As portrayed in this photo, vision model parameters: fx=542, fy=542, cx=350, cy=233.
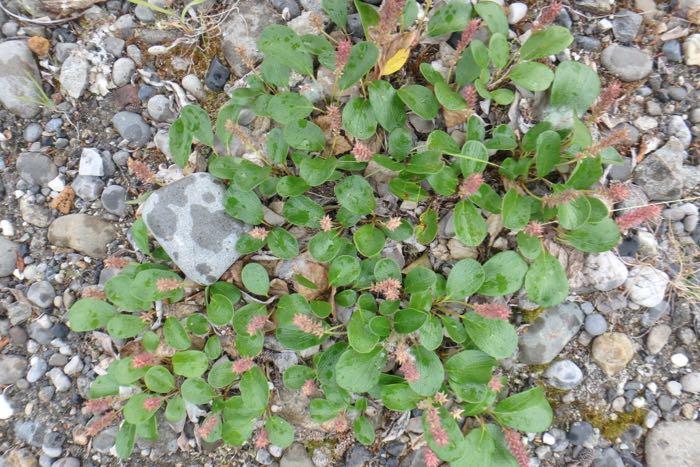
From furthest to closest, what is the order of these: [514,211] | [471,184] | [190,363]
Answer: [190,363], [514,211], [471,184]

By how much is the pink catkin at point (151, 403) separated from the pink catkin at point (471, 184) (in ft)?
6.35

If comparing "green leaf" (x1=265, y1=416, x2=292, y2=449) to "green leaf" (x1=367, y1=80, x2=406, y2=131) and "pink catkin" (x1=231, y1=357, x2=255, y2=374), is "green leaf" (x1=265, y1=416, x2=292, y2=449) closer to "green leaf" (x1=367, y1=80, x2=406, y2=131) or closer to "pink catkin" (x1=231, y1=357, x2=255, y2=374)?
"pink catkin" (x1=231, y1=357, x2=255, y2=374)

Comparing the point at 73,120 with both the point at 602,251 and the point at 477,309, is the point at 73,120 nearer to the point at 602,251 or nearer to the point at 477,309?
the point at 477,309

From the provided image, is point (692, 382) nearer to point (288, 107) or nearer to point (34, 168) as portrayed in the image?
point (288, 107)

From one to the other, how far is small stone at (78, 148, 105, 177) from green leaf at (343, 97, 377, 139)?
1481 mm

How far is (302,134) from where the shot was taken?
2.79 meters

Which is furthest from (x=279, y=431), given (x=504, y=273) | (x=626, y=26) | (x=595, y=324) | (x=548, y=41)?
(x=626, y=26)

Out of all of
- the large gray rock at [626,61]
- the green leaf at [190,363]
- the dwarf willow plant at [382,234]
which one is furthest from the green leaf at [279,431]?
the large gray rock at [626,61]

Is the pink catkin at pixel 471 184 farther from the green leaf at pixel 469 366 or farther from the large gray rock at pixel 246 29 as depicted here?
the large gray rock at pixel 246 29

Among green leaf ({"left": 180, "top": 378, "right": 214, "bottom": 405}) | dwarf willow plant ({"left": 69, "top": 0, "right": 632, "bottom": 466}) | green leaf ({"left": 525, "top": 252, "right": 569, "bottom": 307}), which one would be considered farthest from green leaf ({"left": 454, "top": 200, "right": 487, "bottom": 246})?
green leaf ({"left": 180, "top": 378, "right": 214, "bottom": 405})

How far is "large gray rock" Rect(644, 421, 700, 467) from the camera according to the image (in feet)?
9.34

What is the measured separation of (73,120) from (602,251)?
3.06 m

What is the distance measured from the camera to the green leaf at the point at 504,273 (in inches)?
109

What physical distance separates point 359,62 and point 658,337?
85.4 inches
